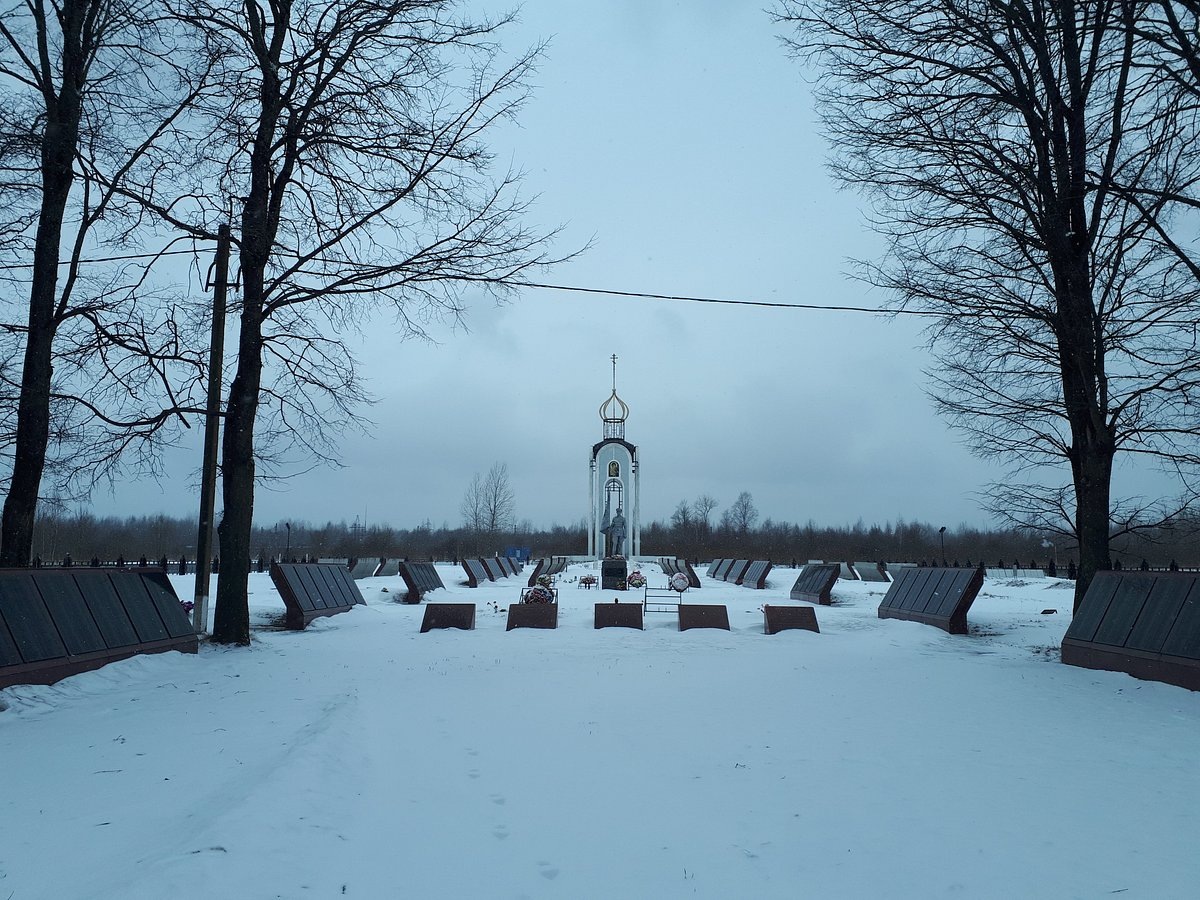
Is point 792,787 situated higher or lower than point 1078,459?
lower

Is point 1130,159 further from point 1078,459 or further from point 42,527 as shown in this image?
point 42,527

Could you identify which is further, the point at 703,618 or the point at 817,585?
the point at 817,585

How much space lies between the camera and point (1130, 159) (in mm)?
10070

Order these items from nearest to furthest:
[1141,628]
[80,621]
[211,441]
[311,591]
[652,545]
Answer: [80,621], [1141,628], [211,441], [311,591], [652,545]

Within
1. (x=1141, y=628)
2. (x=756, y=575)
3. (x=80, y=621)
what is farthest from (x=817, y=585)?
(x=80, y=621)

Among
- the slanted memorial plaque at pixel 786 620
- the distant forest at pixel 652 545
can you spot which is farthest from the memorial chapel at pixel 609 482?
the slanted memorial plaque at pixel 786 620

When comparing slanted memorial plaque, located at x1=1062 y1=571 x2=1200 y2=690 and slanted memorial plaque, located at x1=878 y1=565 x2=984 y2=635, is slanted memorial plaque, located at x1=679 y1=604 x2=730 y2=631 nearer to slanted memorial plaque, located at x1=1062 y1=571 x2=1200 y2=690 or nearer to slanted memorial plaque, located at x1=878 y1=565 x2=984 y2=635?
slanted memorial plaque, located at x1=878 y1=565 x2=984 y2=635

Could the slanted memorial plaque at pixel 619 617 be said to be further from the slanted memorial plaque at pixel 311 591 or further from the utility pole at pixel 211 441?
the utility pole at pixel 211 441

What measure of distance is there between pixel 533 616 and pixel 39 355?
25.7 ft

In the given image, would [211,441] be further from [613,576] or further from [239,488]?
[613,576]

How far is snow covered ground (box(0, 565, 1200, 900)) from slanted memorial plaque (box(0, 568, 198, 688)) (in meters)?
0.23

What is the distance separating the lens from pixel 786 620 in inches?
515

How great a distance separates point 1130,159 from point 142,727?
12487 millimetres

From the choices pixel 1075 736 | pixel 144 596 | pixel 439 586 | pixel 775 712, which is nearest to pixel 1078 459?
pixel 1075 736
